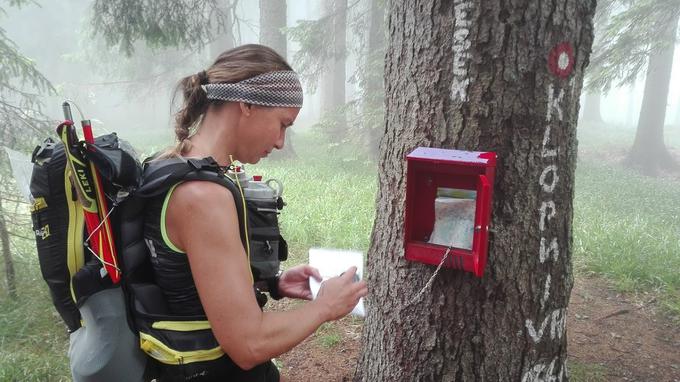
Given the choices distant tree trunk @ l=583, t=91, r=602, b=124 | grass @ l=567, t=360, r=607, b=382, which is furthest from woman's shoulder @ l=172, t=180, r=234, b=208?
distant tree trunk @ l=583, t=91, r=602, b=124

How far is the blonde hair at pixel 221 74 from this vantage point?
5.37 ft

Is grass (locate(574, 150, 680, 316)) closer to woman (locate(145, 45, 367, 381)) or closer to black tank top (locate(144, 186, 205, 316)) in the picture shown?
woman (locate(145, 45, 367, 381))

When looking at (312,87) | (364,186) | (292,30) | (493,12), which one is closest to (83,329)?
(493,12)

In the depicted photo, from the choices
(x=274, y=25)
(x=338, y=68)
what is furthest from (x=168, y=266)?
(x=338, y=68)

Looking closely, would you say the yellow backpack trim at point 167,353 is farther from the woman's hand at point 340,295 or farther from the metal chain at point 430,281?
the metal chain at point 430,281

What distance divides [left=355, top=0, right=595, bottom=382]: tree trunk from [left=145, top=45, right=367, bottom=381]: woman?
54 cm

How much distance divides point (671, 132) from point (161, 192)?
30977 millimetres

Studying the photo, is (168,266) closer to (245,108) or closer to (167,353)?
(167,353)

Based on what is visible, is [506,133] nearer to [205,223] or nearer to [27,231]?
[205,223]

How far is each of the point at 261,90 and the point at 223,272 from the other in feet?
2.23

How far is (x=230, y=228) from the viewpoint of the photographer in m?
1.35

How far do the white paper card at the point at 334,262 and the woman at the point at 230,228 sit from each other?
0.07m

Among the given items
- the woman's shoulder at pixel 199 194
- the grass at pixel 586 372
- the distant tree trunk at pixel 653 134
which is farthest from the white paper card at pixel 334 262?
the distant tree trunk at pixel 653 134

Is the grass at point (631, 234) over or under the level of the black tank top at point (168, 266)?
under
